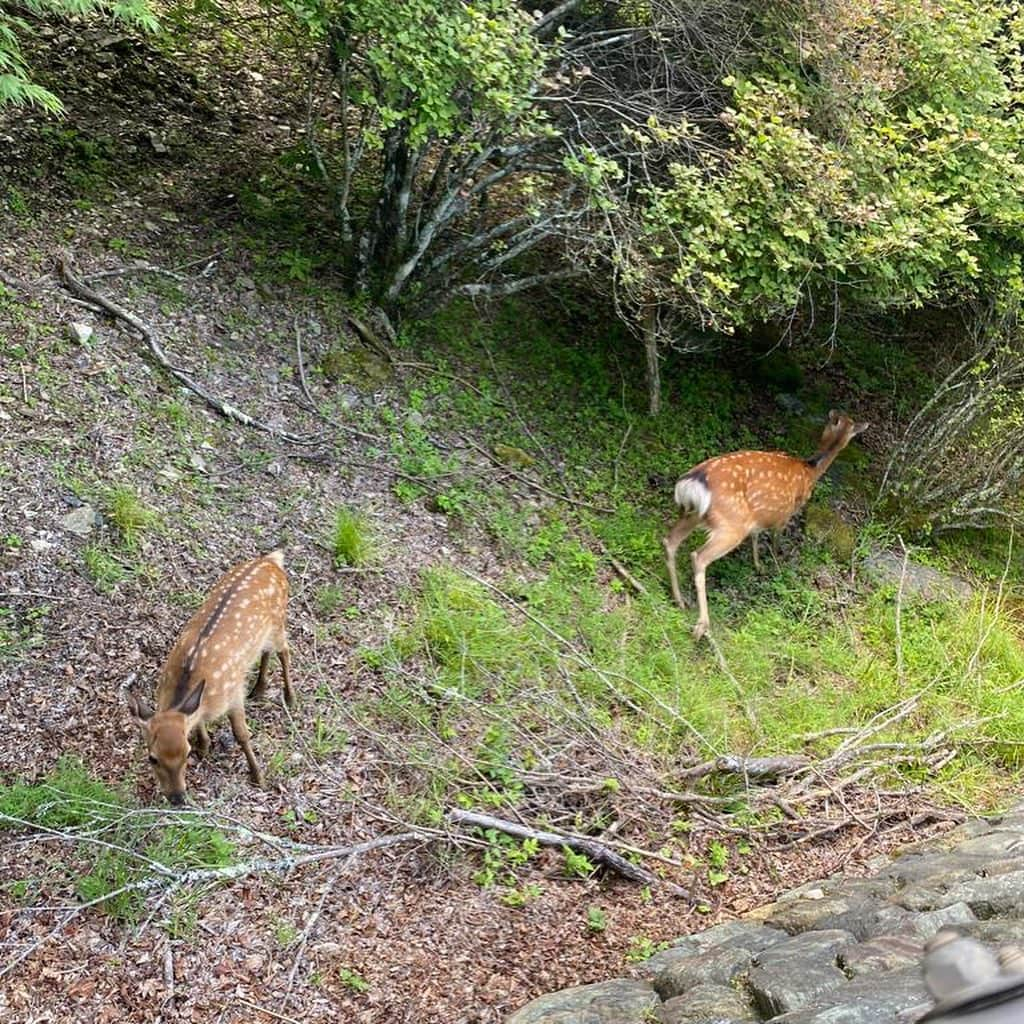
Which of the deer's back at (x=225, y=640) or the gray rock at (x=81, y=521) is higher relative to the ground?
the deer's back at (x=225, y=640)

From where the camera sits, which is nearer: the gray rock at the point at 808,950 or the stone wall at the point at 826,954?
the stone wall at the point at 826,954

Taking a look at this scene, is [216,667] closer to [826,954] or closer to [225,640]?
[225,640]

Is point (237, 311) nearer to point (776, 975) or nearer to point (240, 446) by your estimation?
point (240, 446)

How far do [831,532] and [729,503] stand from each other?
131 centimetres

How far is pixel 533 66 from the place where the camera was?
17.8ft

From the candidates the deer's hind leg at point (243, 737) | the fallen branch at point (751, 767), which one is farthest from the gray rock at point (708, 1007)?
the deer's hind leg at point (243, 737)

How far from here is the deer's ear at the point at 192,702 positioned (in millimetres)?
3959

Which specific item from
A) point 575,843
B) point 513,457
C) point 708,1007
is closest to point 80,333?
point 513,457

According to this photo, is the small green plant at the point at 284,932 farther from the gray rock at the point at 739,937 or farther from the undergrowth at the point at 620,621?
the gray rock at the point at 739,937

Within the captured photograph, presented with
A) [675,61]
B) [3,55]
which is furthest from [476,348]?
[3,55]

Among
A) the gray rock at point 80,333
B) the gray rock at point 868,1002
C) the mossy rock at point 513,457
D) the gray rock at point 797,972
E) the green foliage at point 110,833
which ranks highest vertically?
the gray rock at point 868,1002

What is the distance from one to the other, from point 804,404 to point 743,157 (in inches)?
116

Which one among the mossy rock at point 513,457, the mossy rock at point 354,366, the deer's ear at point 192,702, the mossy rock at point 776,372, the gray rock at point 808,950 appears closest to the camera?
the gray rock at point 808,950

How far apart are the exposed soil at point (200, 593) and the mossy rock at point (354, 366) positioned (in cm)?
8
